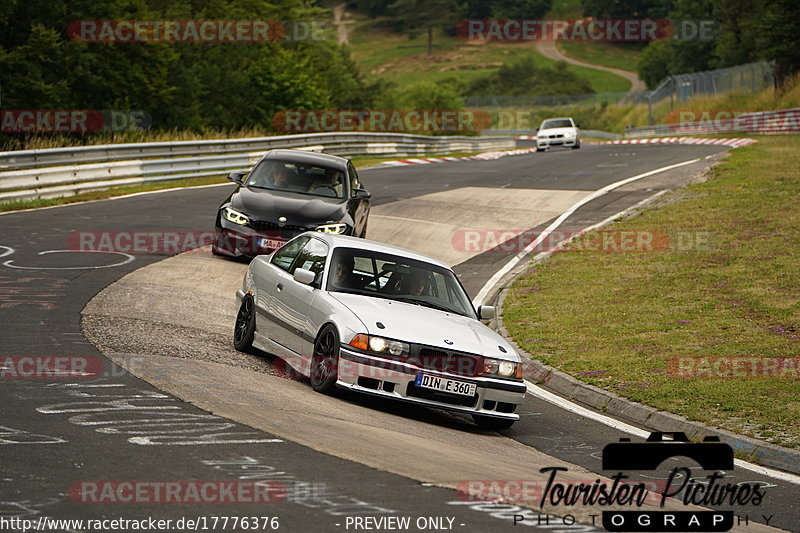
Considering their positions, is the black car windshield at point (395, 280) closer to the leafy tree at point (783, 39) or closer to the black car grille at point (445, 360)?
the black car grille at point (445, 360)

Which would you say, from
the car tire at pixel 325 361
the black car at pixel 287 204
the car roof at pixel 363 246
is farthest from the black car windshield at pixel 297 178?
the car tire at pixel 325 361

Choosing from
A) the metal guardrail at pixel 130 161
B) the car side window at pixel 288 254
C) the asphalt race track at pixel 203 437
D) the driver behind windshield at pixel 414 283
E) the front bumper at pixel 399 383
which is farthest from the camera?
the metal guardrail at pixel 130 161

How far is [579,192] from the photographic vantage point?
2811 centimetres

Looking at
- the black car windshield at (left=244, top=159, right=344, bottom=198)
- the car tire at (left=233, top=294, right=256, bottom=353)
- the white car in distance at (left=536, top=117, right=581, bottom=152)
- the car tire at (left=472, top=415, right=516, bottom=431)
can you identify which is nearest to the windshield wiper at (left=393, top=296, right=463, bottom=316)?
the car tire at (left=472, top=415, right=516, bottom=431)

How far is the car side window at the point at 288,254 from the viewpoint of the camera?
1124 cm

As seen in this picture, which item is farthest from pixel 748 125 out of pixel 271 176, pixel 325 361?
pixel 325 361

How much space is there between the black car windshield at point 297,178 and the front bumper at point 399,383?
8.65 metres

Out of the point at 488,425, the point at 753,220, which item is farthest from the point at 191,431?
the point at 753,220

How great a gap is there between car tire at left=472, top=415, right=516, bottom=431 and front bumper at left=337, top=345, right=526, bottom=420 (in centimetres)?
14

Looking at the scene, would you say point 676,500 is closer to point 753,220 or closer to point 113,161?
point 753,220

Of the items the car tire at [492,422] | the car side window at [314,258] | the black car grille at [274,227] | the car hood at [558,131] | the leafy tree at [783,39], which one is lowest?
the car tire at [492,422]

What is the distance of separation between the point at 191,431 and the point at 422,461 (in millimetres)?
1608

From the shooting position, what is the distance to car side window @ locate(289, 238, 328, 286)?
10485mm

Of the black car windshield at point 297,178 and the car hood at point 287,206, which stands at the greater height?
the black car windshield at point 297,178
